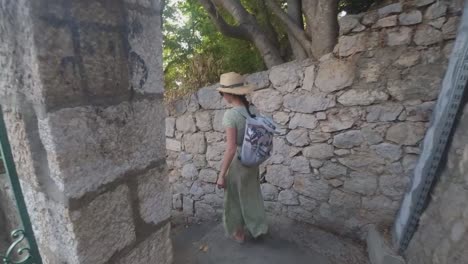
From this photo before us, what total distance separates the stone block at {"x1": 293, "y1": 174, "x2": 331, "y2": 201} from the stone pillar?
2.22 metres

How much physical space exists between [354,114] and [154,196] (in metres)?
2.17

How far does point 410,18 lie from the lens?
2.29 metres

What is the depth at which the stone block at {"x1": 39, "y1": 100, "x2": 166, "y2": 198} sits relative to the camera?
837mm

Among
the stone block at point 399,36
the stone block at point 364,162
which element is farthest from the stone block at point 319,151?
the stone block at point 399,36

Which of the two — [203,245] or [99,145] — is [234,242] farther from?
[99,145]

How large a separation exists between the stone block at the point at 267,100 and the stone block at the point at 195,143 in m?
0.93

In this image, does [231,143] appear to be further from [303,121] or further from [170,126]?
[170,126]

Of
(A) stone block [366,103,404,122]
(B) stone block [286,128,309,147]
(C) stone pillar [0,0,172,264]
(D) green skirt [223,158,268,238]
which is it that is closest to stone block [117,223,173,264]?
(C) stone pillar [0,0,172,264]

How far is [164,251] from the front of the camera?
4.15 feet

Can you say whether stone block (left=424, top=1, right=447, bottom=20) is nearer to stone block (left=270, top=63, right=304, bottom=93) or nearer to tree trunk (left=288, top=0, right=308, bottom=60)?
stone block (left=270, top=63, right=304, bottom=93)

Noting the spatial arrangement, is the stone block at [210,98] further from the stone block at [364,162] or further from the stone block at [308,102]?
the stone block at [364,162]

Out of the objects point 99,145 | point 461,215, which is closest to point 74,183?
point 99,145

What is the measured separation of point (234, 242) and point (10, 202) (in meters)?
2.03

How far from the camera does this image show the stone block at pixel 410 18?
226 cm
